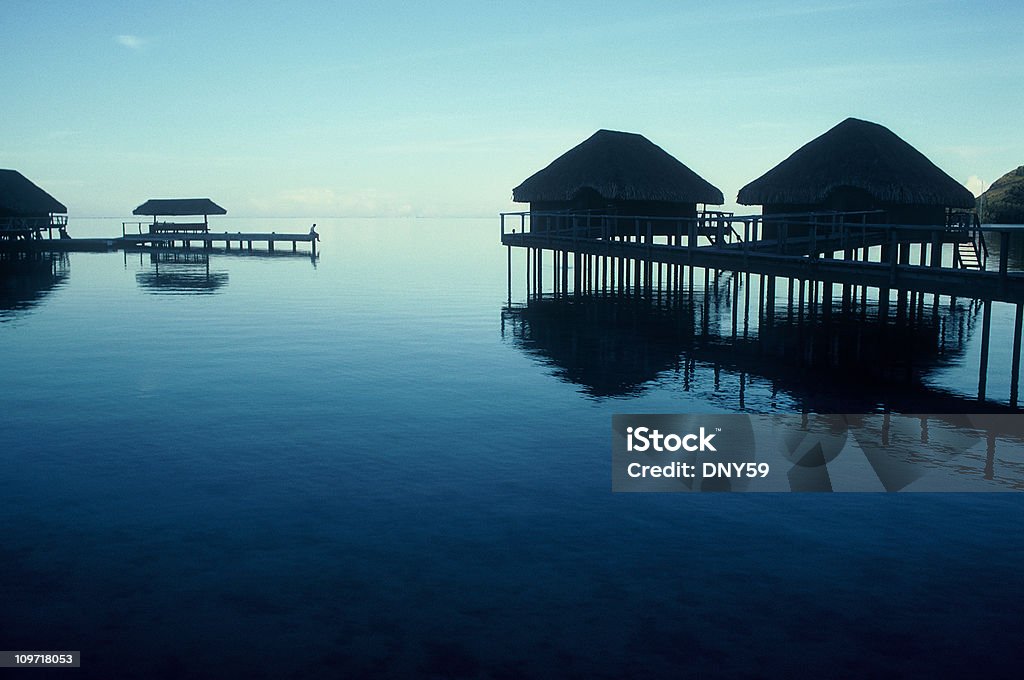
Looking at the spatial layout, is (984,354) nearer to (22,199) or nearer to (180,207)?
(180,207)

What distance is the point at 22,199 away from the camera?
6656 cm

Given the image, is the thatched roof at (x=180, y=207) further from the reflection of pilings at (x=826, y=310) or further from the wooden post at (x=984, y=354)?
the wooden post at (x=984, y=354)

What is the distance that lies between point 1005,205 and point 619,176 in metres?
93.0

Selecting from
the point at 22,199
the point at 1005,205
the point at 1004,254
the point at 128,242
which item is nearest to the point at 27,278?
the point at 22,199

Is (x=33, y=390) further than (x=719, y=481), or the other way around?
(x=33, y=390)

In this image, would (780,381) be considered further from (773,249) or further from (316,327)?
(316,327)

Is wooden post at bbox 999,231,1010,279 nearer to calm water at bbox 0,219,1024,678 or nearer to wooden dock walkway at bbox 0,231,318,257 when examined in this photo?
calm water at bbox 0,219,1024,678

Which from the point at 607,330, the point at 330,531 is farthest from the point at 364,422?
the point at 607,330

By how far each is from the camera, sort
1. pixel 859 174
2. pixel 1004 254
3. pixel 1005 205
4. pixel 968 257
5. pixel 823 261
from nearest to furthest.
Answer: pixel 1004 254
pixel 823 261
pixel 968 257
pixel 859 174
pixel 1005 205

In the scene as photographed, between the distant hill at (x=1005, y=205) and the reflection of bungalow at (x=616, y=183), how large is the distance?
270ft

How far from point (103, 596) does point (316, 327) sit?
60.6ft

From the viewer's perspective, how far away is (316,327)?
25.8 metres

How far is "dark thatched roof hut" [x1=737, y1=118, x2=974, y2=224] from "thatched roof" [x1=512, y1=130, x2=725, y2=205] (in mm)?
4123

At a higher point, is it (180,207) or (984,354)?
(180,207)
